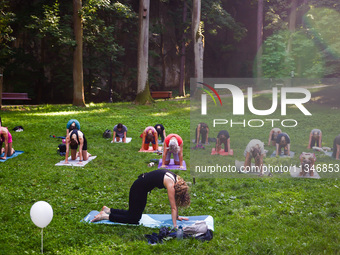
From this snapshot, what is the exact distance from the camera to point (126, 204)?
33.4 ft

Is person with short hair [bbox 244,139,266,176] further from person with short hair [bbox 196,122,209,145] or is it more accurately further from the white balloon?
the white balloon

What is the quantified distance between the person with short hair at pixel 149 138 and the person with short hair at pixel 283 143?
15.4ft

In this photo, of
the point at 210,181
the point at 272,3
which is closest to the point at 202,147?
the point at 210,181

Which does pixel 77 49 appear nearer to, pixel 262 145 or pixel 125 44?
pixel 125 44

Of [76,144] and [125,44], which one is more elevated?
[125,44]

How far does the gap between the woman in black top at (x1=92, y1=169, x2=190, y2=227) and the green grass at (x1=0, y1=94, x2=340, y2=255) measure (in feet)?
1.00

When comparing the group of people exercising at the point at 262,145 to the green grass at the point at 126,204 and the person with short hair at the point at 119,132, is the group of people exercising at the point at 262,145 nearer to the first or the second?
the green grass at the point at 126,204

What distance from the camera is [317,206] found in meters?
10.1

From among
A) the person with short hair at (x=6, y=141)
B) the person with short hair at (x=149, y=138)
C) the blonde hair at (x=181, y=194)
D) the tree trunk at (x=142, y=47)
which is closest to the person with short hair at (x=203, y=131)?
the person with short hair at (x=149, y=138)

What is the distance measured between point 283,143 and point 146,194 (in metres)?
8.24

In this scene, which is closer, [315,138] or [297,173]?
[297,173]

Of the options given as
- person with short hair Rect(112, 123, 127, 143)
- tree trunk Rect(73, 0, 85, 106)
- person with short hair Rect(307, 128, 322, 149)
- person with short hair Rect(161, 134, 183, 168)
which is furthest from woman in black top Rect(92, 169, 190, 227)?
tree trunk Rect(73, 0, 85, 106)

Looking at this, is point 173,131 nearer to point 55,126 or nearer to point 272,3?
point 55,126

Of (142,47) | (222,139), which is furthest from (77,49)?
(222,139)
